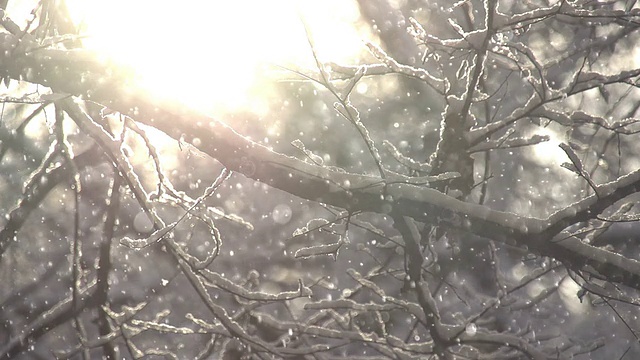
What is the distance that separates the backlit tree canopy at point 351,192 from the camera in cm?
287

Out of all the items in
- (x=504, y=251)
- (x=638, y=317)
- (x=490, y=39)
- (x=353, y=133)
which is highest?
(x=353, y=133)

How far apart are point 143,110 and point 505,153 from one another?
17.6 feet

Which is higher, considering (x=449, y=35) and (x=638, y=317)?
(x=449, y=35)

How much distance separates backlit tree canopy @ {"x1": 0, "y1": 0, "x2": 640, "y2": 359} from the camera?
287cm

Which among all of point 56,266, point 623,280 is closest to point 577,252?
point 623,280

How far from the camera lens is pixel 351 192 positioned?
2852 millimetres

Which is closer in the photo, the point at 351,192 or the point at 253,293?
the point at 351,192

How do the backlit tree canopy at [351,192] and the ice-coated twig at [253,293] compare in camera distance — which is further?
the ice-coated twig at [253,293]

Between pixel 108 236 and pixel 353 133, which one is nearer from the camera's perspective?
pixel 108 236

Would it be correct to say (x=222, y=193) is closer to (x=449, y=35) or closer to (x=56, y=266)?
(x=56, y=266)

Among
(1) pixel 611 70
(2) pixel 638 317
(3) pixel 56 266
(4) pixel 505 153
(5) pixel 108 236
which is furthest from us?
(3) pixel 56 266

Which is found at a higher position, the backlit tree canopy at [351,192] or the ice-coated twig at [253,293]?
the backlit tree canopy at [351,192]

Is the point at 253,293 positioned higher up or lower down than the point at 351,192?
lower down

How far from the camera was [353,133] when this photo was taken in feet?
23.2
